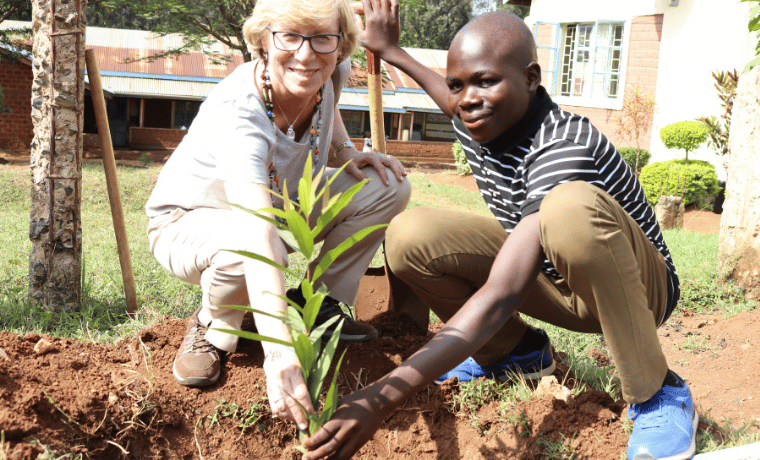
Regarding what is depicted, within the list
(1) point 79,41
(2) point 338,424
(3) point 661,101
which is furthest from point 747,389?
(3) point 661,101

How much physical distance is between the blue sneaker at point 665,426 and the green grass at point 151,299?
18 cm

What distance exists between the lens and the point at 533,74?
7.18 ft

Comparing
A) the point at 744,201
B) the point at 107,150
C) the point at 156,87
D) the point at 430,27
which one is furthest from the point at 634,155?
the point at 430,27

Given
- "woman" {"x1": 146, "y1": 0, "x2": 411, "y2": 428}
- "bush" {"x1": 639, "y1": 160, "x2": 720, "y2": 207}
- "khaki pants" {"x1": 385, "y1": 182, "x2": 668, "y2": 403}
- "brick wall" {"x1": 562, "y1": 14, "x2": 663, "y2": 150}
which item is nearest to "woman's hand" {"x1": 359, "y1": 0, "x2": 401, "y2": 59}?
"woman" {"x1": 146, "y1": 0, "x2": 411, "y2": 428}

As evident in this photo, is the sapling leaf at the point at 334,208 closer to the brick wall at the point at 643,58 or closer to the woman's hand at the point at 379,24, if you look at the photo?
the woman's hand at the point at 379,24

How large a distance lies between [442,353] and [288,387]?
0.43m

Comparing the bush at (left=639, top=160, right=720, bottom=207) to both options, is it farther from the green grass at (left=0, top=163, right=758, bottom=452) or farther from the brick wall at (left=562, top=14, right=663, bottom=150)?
the green grass at (left=0, top=163, right=758, bottom=452)

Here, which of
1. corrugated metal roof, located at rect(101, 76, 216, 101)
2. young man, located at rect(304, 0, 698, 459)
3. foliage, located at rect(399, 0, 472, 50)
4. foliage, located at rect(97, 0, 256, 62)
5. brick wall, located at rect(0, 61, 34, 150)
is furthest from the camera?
foliage, located at rect(399, 0, 472, 50)

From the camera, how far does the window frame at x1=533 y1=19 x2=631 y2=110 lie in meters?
12.8

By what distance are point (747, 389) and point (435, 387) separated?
1.70 meters

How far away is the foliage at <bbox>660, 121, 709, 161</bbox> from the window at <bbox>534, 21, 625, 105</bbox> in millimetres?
2673

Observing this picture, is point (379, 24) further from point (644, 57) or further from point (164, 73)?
point (164, 73)

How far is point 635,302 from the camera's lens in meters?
1.99

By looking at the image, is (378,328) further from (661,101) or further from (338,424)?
(661,101)
